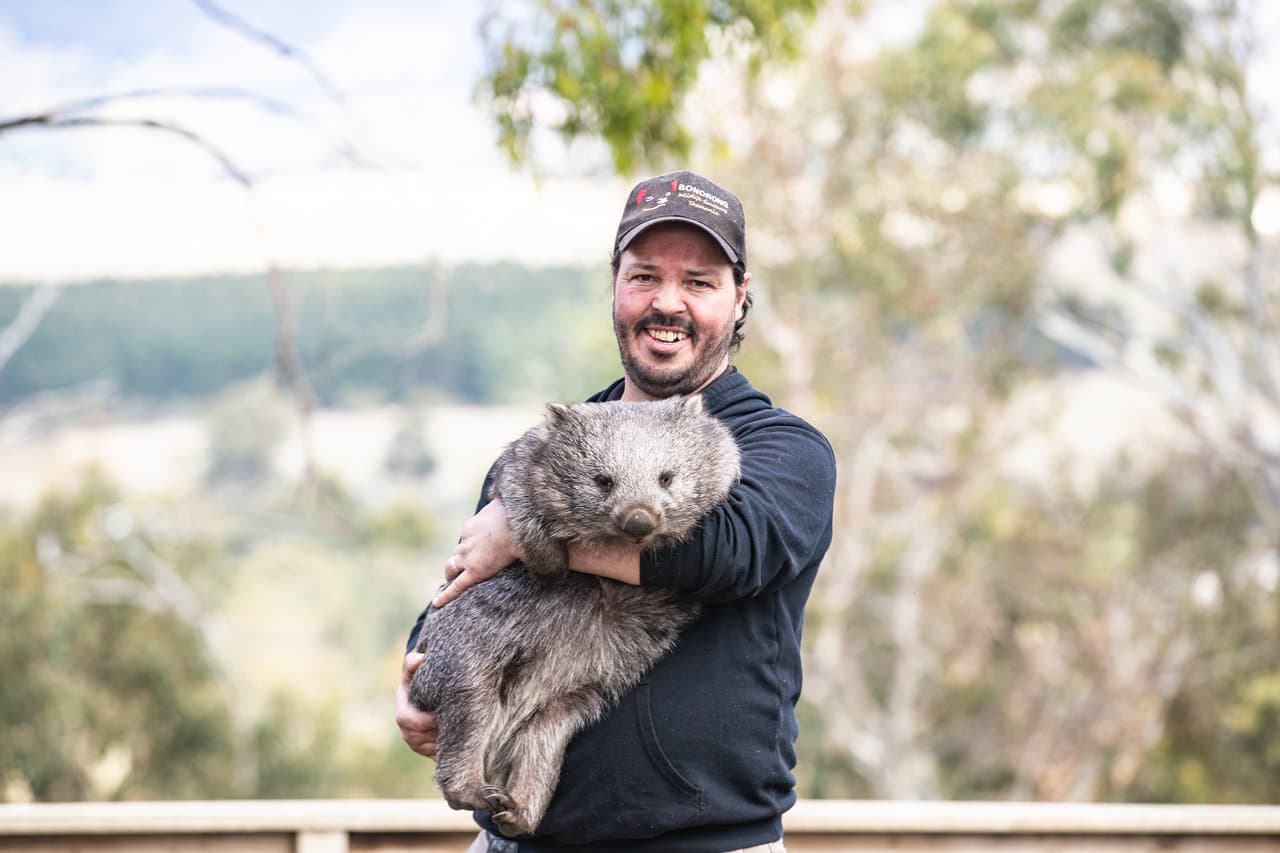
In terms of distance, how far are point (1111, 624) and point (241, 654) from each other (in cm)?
1161

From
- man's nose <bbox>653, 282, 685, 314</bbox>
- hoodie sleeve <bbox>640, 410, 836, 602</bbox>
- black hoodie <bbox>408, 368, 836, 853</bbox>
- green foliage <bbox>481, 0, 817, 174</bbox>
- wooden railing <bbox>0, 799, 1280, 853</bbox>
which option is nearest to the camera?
hoodie sleeve <bbox>640, 410, 836, 602</bbox>

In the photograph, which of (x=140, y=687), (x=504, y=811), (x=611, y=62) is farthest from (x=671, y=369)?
(x=140, y=687)

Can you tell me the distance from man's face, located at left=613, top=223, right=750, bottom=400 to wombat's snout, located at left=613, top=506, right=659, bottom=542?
0.37 metres

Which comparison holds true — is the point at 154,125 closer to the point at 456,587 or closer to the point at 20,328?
the point at 456,587

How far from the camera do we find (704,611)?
7.13 feet

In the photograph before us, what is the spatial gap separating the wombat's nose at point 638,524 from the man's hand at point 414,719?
53 cm

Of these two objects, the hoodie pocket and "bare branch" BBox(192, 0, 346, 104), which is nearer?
the hoodie pocket

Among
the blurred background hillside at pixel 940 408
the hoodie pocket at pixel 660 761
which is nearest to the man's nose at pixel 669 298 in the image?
the hoodie pocket at pixel 660 761

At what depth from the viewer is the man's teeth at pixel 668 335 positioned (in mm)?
2336

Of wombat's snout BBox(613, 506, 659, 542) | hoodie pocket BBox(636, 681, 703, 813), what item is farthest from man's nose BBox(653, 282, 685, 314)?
hoodie pocket BBox(636, 681, 703, 813)

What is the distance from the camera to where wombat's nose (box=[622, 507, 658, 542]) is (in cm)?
205

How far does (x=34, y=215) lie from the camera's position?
1523cm

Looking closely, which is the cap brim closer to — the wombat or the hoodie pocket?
the wombat

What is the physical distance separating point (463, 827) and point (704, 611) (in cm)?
137
